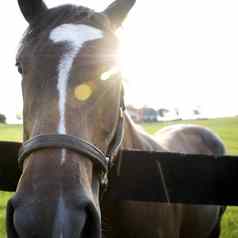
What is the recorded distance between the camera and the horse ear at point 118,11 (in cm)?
260

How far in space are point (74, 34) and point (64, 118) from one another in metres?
0.57

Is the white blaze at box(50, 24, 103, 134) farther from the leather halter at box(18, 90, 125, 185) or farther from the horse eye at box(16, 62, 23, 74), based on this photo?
the horse eye at box(16, 62, 23, 74)

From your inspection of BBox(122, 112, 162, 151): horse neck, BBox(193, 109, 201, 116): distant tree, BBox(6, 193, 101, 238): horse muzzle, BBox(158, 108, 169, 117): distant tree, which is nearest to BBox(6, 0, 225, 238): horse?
BBox(6, 193, 101, 238): horse muzzle

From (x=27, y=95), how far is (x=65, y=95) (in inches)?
12.2

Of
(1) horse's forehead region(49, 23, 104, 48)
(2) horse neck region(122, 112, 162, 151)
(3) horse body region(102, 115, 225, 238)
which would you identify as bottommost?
(3) horse body region(102, 115, 225, 238)

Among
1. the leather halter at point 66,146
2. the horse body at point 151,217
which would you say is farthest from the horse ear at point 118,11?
the leather halter at point 66,146

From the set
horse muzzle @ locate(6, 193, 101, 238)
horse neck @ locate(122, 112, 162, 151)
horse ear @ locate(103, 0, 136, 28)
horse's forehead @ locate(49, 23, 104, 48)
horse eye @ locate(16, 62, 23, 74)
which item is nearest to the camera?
horse muzzle @ locate(6, 193, 101, 238)

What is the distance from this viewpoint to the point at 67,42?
2.05 m

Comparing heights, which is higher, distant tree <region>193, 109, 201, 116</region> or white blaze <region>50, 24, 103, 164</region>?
white blaze <region>50, 24, 103, 164</region>

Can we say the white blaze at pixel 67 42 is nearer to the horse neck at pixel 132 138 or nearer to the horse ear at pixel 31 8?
the horse ear at pixel 31 8

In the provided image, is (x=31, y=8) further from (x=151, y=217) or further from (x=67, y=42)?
(x=151, y=217)

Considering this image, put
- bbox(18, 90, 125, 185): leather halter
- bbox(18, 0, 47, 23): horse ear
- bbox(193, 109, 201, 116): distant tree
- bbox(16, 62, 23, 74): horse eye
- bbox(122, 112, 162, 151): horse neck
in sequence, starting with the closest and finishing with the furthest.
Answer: bbox(18, 90, 125, 185): leather halter, bbox(16, 62, 23, 74): horse eye, bbox(18, 0, 47, 23): horse ear, bbox(122, 112, 162, 151): horse neck, bbox(193, 109, 201, 116): distant tree

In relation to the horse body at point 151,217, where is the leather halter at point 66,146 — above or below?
above

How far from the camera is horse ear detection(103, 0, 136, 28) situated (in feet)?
8.53
